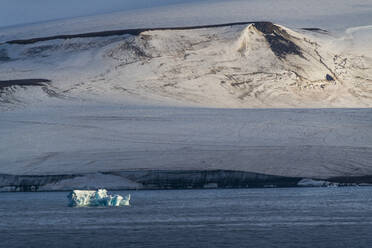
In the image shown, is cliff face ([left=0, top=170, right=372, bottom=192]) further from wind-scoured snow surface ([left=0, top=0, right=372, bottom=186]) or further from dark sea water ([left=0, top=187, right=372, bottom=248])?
dark sea water ([left=0, top=187, right=372, bottom=248])

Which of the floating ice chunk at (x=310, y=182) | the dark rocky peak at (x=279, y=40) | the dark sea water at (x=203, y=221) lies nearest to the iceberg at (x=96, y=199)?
the dark sea water at (x=203, y=221)

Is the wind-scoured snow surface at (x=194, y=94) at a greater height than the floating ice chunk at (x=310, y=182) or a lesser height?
greater

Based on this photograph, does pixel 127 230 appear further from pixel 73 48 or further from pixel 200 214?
pixel 73 48

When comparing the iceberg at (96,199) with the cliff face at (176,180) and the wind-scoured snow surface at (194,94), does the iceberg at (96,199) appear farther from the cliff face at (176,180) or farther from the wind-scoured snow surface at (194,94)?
A: the wind-scoured snow surface at (194,94)

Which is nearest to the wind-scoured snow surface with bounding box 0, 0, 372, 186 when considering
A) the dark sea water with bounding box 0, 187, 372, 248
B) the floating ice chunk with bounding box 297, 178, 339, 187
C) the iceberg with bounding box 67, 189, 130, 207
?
the floating ice chunk with bounding box 297, 178, 339, 187

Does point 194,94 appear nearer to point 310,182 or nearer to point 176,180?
point 176,180

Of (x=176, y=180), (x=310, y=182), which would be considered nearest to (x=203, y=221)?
(x=176, y=180)

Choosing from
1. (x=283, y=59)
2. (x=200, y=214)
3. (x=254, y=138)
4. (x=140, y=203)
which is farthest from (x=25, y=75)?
(x=200, y=214)
